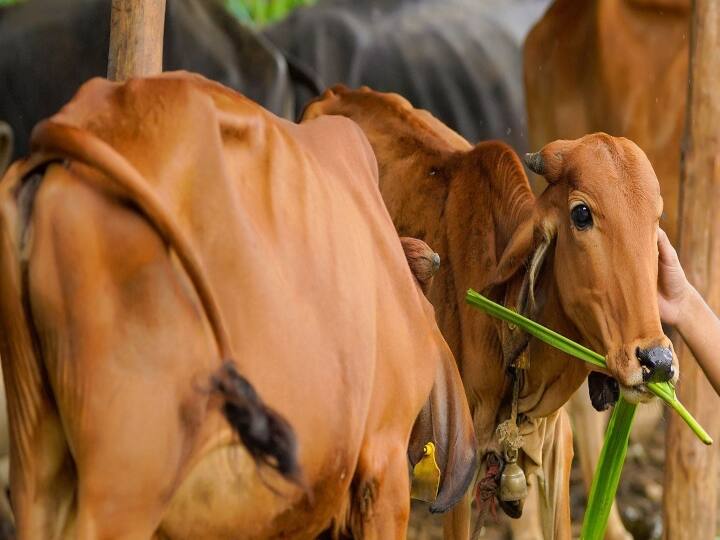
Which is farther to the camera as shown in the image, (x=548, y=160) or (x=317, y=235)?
(x=548, y=160)

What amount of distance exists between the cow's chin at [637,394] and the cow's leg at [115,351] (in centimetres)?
139

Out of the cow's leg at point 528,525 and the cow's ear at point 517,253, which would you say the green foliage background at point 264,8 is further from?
the cow's ear at point 517,253

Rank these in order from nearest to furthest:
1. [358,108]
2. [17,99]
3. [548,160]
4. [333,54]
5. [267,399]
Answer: [267,399]
[548,160]
[358,108]
[17,99]
[333,54]

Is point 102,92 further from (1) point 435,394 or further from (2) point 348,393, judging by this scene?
(1) point 435,394

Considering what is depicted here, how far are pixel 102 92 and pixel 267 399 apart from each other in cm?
70

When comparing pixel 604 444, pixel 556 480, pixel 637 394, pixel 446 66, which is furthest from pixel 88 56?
pixel 637 394

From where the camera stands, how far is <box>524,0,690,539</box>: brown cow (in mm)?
5719

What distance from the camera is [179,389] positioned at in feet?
8.29

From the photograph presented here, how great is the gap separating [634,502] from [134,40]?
3773 millimetres

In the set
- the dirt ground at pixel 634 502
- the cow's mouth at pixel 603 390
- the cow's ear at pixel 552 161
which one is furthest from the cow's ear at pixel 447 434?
the dirt ground at pixel 634 502

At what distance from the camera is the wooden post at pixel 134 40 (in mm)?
4004

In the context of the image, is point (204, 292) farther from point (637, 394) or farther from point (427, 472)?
point (637, 394)

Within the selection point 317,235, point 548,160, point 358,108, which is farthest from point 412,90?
point 317,235

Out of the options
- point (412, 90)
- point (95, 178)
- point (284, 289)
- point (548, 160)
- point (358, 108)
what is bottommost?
point (412, 90)
